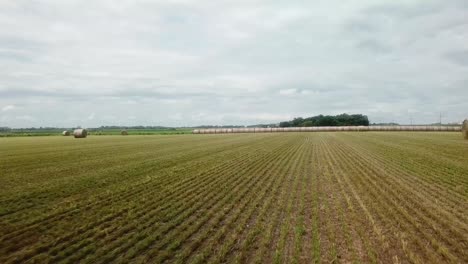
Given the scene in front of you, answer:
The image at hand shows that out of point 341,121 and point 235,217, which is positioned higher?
point 341,121

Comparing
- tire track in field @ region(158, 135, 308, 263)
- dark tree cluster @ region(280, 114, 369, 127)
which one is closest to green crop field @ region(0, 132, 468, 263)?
tire track in field @ region(158, 135, 308, 263)

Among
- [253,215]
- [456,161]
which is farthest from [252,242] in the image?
[456,161]

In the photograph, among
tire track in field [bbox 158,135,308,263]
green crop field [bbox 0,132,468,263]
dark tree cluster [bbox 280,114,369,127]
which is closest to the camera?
green crop field [bbox 0,132,468,263]

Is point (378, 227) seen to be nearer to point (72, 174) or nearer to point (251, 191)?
point (251, 191)

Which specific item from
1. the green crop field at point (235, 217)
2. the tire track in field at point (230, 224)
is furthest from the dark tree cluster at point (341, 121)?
the tire track in field at point (230, 224)

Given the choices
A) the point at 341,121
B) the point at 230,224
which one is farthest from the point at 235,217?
the point at 341,121

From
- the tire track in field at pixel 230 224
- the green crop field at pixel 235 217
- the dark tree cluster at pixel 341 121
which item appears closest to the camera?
the green crop field at pixel 235 217

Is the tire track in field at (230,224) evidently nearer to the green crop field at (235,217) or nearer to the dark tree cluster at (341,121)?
the green crop field at (235,217)

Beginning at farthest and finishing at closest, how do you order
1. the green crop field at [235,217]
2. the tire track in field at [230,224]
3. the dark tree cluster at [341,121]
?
the dark tree cluster at [341,121] < the tire track in field at [230,224] < the green crop field at [235,217]

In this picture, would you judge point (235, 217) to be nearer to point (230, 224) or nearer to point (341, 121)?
point (230, 224)

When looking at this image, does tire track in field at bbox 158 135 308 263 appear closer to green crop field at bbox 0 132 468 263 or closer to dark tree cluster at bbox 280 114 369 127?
green crop field at bbox 0 132 468 263

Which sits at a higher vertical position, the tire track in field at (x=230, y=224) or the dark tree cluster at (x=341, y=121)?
the dark tree cluster at (x=341, y=121)

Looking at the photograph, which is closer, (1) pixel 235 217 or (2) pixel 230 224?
(2) pixel 230 224
